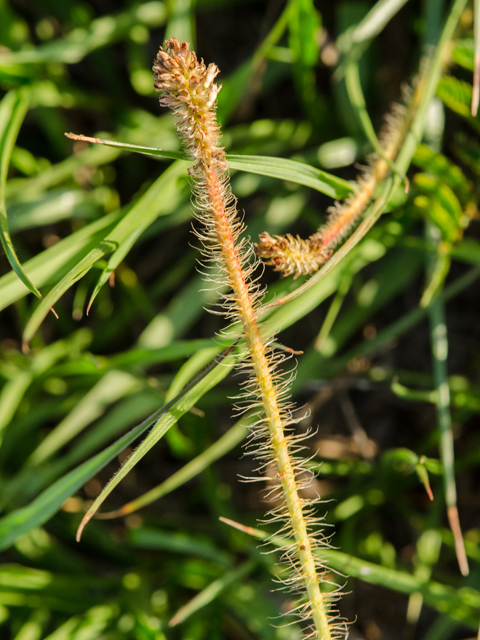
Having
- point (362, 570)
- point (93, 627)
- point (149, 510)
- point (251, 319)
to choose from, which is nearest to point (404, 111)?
point (251, 319)

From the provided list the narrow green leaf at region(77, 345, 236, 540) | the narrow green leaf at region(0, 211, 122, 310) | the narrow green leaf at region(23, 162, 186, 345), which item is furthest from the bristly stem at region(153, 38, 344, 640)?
the narrow green leaf at region(0, 211, 122, 310)

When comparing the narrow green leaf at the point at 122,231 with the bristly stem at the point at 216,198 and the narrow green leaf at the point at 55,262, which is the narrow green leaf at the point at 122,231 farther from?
the bristly stem at the point at 216,198

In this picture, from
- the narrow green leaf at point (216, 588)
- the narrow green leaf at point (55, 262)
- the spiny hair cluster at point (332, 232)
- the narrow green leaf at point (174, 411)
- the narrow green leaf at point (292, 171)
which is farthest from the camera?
the narrow green leaf at point (216, 588)

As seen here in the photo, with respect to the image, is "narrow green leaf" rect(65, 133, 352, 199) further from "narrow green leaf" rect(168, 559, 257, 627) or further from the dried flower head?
"narrow green leaf" rect(168, 559, 257, 627)

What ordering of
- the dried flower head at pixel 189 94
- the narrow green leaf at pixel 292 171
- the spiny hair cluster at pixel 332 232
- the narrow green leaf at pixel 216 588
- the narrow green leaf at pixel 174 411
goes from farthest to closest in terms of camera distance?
the narrow green leaf at pixel 216 588, the narrow green leaf at pixel 292 171, the narrow green leaf at pixel 174 411, the spiny hair cluster at pixel 332 232, the dried flower head at pixel 189 94

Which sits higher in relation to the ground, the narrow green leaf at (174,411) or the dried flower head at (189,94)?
the dried flower head at (189,94)

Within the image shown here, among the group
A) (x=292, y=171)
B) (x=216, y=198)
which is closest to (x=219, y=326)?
(x=292, y=171)

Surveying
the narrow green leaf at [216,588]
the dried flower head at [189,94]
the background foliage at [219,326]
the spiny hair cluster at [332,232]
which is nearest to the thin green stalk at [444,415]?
the background foliage at [219,326]
